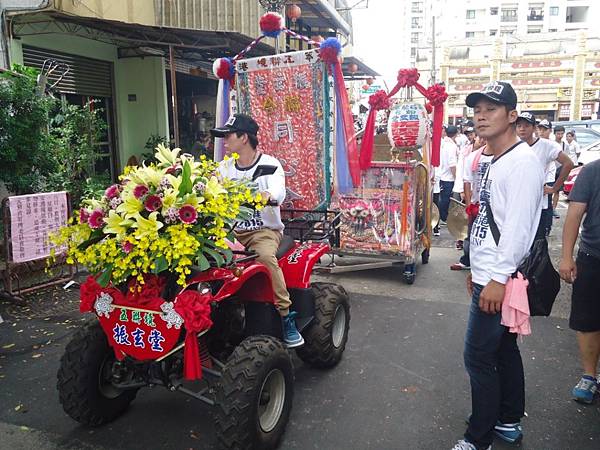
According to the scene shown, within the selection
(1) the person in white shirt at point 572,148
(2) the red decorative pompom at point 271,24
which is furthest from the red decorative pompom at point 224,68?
(1) the person in white shirt at point 572,148

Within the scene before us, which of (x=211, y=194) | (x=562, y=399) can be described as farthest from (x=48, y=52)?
(x=562, y=399)

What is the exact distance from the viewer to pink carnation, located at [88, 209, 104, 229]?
276cm

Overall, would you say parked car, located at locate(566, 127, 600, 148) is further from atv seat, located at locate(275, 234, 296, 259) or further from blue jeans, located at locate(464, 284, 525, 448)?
blue jeans, located at locate(464, 284, 525, 448)

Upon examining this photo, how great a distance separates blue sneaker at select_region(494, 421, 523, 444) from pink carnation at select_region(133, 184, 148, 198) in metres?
2.48

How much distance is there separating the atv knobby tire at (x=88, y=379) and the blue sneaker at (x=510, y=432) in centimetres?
240

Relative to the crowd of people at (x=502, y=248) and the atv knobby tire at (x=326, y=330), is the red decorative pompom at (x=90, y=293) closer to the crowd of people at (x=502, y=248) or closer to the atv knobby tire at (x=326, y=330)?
the atv knobby tire at (x=326, y=330)

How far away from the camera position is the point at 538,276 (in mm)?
2662

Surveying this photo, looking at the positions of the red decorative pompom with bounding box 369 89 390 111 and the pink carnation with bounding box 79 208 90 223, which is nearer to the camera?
the pink carnation with bounding box 79 208 90 223

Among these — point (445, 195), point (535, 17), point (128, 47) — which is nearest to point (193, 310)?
point (445, 195)

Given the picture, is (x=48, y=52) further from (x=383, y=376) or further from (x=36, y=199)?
(x=383, y=376)

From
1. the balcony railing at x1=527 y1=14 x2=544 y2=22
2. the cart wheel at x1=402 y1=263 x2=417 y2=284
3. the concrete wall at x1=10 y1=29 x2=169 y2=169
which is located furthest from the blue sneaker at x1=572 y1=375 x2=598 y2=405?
the balcony railing at x1=527 y1=14 x2=544 y2=22

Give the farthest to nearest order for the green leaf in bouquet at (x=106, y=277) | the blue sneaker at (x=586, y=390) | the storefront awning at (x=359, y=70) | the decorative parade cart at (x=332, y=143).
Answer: the storefront awning at (x=359, y=70), the decorative parade cart at (x=332, y=143), the blue sneaker at (x=586, y=390), the green leaf in bouquet at (x=106, y=277)

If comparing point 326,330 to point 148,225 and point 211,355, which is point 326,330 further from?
point 148,225

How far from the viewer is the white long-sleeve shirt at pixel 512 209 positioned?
2.49 m
